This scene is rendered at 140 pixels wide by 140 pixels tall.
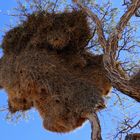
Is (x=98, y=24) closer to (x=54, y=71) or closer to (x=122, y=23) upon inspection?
(x=122, y=23)

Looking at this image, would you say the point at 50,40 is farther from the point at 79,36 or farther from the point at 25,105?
the point at 25,105

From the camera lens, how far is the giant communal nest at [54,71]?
10805mm

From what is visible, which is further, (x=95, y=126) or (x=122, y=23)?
(x=122, y=23)

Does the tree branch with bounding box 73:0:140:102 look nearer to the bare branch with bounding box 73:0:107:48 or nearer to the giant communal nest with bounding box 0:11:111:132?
the bare branch with bounding box 73:0:107:48

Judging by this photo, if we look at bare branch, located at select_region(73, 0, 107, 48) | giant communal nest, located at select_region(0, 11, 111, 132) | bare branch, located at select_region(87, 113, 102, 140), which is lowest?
bare branch, located at select_region(87, 113, 102, 140)

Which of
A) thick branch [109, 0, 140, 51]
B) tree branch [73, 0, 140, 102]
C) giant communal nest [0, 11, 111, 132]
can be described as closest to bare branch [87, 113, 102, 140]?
giant communal nest [0, 11, 111, 132]

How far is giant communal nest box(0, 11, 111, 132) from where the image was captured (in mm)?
10805

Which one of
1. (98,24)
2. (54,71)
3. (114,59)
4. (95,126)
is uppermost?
(98,24)

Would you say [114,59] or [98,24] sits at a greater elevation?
[98,24]

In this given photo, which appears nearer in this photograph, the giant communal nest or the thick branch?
the thick branch

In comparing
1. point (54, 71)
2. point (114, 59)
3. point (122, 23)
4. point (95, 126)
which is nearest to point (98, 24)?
point (122, 23)

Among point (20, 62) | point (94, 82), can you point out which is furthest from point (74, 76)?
point (20, 62)

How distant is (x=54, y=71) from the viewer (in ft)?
37.0

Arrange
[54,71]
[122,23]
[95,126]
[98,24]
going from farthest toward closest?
[54,71] < [98,24] < [122,23] < [95,126]
